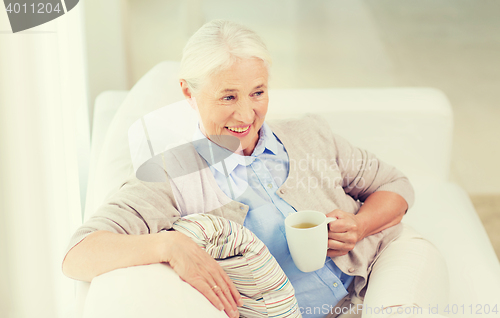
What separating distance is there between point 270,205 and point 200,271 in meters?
0.25

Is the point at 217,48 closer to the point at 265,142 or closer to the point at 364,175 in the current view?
the point at 265,142

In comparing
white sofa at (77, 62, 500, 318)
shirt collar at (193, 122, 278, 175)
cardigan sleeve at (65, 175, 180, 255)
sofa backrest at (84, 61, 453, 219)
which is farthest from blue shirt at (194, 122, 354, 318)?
sofa backrest at (84, 61, 453, 219)

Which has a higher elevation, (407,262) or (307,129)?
(307,129)

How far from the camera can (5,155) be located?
0.97m

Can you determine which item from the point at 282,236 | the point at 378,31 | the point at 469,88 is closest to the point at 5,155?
the point at 282,236

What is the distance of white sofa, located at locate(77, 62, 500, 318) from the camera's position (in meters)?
1.26

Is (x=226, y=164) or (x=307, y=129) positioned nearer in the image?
(x=226, y=164)

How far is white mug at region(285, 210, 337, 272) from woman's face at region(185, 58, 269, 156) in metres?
0.20

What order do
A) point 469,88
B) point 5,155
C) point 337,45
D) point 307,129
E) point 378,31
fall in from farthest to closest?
point 378,31 < point 337,45 < point 469,88 < point 307,129 < point 5,155

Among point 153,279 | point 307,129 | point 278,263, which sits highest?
point 307,129

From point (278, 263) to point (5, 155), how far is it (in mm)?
578

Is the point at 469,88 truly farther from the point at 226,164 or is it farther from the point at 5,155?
the point at 5,155

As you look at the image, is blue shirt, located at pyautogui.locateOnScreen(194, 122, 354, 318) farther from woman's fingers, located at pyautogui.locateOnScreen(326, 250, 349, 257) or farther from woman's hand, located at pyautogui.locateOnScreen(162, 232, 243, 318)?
A: woman's hand, located at pyautogui.locateOnScreen(162, 232, 243, 318)

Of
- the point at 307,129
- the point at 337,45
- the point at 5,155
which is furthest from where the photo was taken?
the point at 337,45
